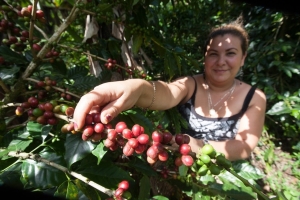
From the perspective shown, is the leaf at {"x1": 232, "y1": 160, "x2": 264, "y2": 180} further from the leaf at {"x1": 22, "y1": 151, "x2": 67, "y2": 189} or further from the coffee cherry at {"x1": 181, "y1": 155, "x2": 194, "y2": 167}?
the leaf at {"x1": 22, "y1": 151, "x2": 67, "y2": 189}

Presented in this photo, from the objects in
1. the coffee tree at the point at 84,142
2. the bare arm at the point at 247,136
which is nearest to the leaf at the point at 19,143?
the coffee tree at the point at 84,142

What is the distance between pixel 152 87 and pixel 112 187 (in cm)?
49

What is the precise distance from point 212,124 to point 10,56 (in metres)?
1.28

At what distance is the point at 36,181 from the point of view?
0.72 metres

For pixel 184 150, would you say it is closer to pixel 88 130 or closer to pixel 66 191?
pixel 88 130

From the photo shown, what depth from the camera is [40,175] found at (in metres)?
0.73

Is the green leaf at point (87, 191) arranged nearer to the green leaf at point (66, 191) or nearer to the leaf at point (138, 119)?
→ the green leaf at point (66, 191)

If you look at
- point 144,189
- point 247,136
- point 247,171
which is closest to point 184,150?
point 144,189

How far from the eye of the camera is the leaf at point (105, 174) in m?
0.79

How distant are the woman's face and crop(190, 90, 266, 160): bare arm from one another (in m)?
0.27

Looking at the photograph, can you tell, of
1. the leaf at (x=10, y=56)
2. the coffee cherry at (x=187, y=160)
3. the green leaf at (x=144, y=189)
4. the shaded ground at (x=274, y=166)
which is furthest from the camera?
the shaded ground at (x=274, y=166)

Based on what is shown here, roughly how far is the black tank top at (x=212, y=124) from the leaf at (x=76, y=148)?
1.09 meters

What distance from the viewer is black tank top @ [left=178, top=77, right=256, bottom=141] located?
1.66m

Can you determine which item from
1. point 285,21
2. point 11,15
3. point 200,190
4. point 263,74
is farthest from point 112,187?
point 285,21
